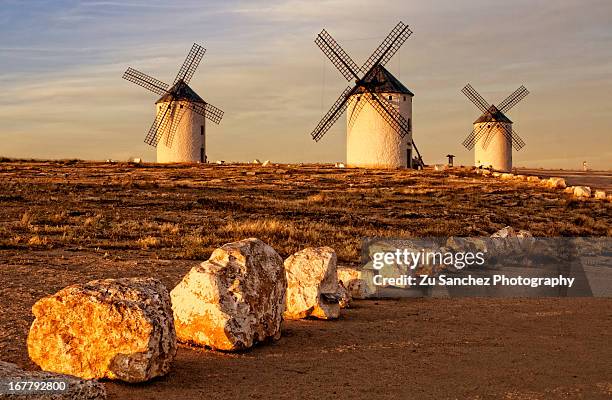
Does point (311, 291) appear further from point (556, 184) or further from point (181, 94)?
point (181, 94)

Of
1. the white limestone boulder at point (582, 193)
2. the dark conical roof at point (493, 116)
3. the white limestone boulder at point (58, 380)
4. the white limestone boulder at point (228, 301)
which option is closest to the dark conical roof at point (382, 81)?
the dark conical roof at point (493, 116)

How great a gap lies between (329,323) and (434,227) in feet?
40.6

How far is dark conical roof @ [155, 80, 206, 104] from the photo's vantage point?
59.5 m

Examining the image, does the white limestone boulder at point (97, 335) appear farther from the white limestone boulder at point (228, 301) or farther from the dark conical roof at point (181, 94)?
the dark conical roof at point (181, 94)

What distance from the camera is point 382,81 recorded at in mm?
52000

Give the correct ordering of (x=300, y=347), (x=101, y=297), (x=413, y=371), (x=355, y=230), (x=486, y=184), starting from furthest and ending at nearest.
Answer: (x=486, y=184), (x=355, y=230), (x=300, y=347), (x=413, y=371), (x=101, y=297)

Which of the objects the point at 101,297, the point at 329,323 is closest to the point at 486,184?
the point at 329,323

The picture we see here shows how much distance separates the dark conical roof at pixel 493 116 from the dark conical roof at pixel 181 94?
2473 centimetres

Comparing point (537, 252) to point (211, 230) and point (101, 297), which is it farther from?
point (101, 297)

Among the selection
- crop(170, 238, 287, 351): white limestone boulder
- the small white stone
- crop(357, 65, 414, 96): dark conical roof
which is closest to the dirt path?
crop(170, 238, 287, 351): white limestone boulder

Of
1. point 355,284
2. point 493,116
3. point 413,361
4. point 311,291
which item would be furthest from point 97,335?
point 493,116

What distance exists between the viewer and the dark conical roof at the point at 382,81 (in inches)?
2035

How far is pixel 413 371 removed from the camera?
727cm

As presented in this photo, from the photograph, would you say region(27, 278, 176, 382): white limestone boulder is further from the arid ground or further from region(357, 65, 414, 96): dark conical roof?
region(357, 65, 414, 96): dark conical roof
